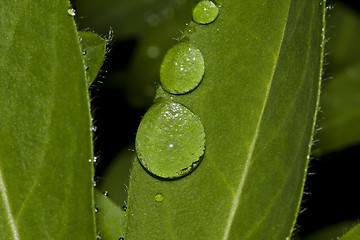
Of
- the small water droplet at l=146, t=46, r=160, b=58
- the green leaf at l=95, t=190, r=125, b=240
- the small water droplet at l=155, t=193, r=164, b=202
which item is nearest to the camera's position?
the small water droplet at l=155, t=193, r=164, b=202

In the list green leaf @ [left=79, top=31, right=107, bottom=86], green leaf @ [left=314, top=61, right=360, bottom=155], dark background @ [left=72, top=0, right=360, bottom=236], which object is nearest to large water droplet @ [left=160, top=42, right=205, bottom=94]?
green leaf @ [left=79, top=31, right=107, bottom=86]

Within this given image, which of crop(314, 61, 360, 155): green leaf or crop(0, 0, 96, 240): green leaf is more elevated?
crop(0, 0, 96, 240): green leaf

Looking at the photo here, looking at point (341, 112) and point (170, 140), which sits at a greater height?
point (170, 140)

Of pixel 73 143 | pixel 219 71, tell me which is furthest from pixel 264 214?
pixel 73 143

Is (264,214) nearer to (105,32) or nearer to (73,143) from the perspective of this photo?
(73,143)

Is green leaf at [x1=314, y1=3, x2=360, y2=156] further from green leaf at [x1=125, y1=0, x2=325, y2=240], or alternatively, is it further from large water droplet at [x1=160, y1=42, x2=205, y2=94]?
large water droplet at [x1=160, y1=42, x2=205, y2=94]

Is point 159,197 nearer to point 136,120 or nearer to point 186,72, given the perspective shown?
point 186,72

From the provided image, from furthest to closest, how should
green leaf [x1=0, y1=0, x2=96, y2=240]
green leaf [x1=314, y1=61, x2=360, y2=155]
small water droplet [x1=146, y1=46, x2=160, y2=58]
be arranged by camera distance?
small water droplet [x1=146, y1=46, x2=160, y2=58] → green leaf [x1=314, y1=61, x2=360, y2=155] → green leaf [x1=0, y1=0, x2=96, y2=240]

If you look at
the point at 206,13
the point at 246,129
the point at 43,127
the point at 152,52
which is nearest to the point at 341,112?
the point at 152,52
